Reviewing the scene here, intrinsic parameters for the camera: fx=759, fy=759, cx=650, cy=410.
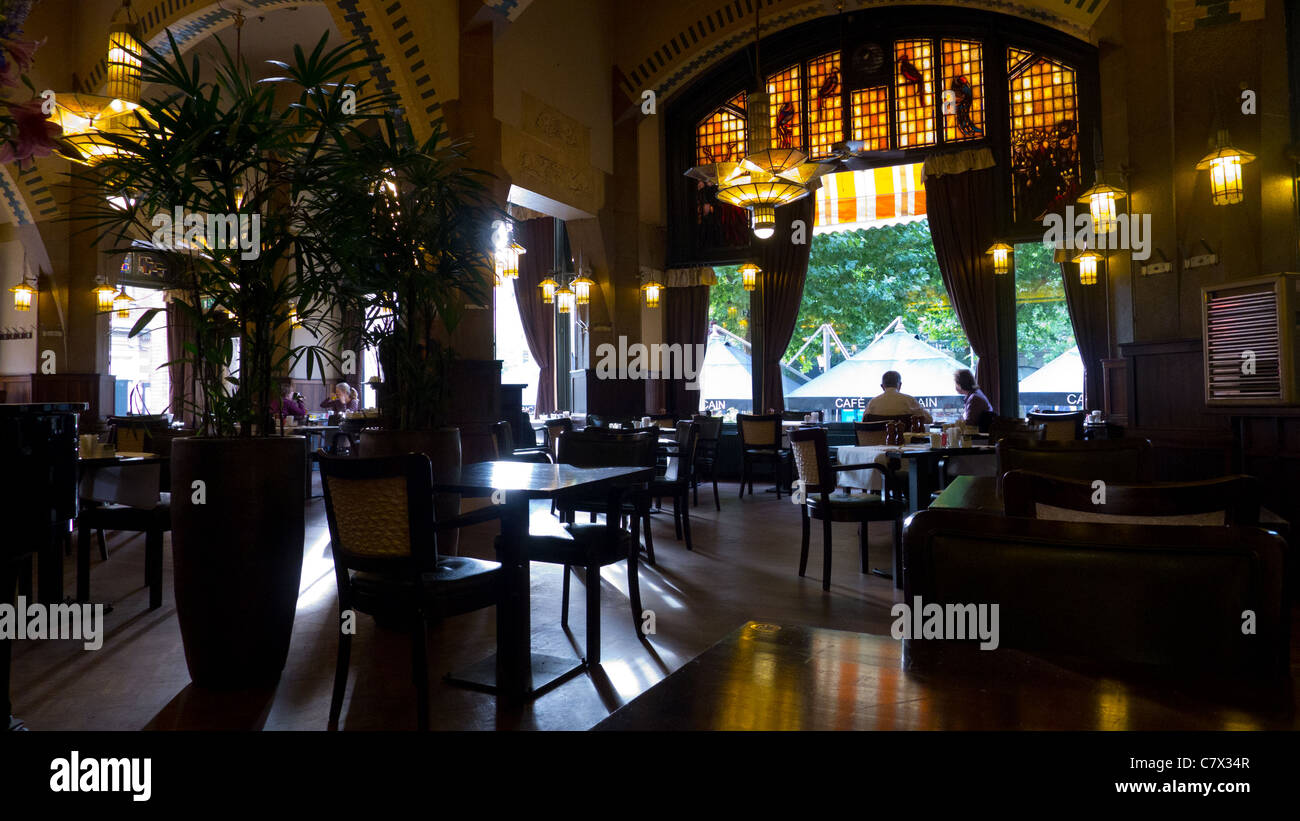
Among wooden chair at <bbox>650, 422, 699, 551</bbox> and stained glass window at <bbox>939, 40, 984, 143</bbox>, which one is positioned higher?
stained glass window at <bbox>939, 40, 984, 143</bbox>

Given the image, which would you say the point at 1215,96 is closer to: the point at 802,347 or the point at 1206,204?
the point at 1206,204

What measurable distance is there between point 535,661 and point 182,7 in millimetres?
Answer: 8351

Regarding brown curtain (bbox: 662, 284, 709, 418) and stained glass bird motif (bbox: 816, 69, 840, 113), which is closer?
stained glass bird motif (bbox: 816, 69, 840, 113)

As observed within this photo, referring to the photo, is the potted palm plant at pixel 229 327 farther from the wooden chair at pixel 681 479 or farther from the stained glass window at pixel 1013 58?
the stained glass window at pixel 1013 58

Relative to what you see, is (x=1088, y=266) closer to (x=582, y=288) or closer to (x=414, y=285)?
(x=582, y=288)

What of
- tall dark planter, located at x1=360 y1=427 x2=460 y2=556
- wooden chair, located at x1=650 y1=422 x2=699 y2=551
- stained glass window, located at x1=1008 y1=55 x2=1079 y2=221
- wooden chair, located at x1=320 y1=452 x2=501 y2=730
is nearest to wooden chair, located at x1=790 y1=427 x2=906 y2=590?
wooden chair, located at x1=650 y1=422 x2=699 y2=551

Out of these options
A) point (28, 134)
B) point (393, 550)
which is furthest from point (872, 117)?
point (28, 134)

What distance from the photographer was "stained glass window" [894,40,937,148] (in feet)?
30.3

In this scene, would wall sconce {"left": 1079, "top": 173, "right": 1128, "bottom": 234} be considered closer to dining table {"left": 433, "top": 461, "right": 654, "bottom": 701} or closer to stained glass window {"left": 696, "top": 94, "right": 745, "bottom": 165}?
stained glass window {"left": 696, "top": 94, "right": 745, "bottom": 165}

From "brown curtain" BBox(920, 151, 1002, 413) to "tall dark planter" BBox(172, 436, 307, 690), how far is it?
7916mm

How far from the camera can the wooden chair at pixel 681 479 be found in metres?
5.18

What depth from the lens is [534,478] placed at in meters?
3.10

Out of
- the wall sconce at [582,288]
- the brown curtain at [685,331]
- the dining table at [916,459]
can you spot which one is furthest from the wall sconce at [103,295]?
the dining table at [916,459]

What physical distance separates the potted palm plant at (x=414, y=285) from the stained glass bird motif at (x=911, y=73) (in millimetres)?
7205
